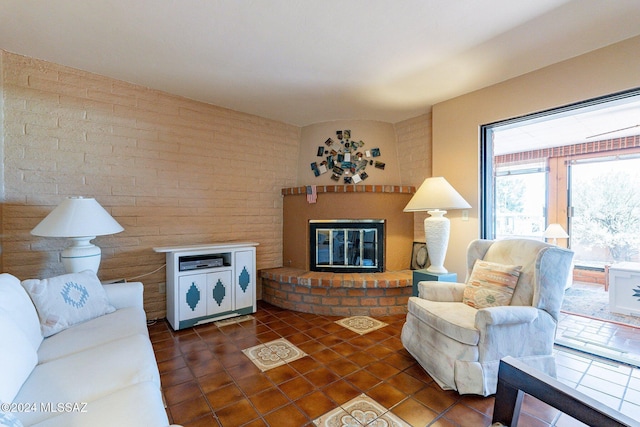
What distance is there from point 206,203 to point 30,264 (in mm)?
1483

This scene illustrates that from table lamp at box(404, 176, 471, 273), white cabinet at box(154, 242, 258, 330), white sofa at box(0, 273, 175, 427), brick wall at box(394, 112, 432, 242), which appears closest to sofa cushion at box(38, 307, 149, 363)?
white sofa at box(0, 273, 175, 427)

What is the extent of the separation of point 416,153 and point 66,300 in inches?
141

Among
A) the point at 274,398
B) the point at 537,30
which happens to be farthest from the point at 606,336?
the point at 274,398

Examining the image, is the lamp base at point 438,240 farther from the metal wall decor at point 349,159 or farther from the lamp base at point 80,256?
the lamp base at point 80,256

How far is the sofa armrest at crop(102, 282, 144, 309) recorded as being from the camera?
6.59 feet

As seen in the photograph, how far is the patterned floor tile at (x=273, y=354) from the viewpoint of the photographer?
2092mm

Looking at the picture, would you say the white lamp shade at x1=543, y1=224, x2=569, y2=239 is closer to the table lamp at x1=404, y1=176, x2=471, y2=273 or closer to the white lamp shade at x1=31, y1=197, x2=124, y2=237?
the table lamp at x1=404, y1=176, x2=471, y2=273

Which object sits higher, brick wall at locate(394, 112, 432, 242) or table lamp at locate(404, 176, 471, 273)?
brick wall at locate(394, 112, 432, 242)

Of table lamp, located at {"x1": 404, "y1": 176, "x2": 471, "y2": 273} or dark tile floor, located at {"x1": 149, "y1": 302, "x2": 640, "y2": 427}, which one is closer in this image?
dark tile floor, located at {"x1": 149, "y1": 302, "x2": 640, "y2": 427}

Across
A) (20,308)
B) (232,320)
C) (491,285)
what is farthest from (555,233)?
(20,308)

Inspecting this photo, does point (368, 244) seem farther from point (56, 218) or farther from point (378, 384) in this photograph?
point (56, 218)

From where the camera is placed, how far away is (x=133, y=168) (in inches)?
107

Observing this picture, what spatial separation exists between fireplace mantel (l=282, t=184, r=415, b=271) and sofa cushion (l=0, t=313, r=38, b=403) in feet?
8.40

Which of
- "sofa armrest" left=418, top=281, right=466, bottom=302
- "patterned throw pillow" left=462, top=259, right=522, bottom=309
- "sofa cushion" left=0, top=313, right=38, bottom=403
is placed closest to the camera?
"sofa cushion" left=0, top=313, right=38, bottom=403
